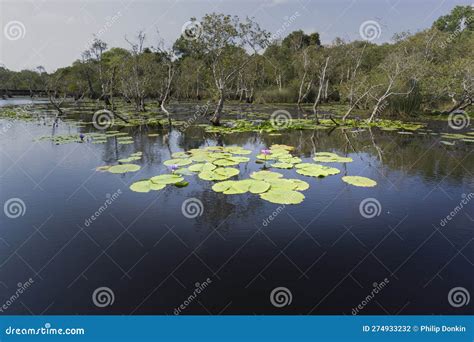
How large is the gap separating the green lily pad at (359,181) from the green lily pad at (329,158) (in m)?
1.99

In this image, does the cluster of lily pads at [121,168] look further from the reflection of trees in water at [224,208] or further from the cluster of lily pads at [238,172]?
the reflection of trees in water at [224,208]

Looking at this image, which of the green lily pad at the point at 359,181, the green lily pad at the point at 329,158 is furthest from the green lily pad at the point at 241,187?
the green lily pad at the point at 329,158

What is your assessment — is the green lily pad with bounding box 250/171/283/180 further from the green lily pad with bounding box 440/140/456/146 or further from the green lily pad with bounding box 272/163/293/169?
the green lily pad with bounding box 440/140/456/146

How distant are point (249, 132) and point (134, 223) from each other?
39.7 feet

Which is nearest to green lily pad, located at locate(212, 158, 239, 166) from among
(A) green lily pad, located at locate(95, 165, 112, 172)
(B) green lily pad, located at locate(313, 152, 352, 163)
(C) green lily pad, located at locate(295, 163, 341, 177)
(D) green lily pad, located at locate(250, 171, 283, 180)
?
(D) green lily pad, located at locate(250, 171, 283, 180)

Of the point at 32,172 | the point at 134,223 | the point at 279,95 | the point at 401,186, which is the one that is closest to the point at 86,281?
the point at 134,223

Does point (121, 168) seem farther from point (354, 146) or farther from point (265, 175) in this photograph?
point (354, 146)

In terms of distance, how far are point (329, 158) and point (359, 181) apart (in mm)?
2586

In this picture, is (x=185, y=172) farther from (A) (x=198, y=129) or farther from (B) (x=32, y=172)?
(A) (x=198, y=129)

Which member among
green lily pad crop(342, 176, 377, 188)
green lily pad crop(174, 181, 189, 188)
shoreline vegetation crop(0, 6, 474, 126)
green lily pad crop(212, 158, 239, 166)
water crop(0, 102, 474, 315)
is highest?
shoreline vegetation crop(0, 6, 474, 126)

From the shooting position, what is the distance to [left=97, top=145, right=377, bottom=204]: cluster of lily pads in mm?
7141

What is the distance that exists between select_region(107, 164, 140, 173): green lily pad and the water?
0.29 m

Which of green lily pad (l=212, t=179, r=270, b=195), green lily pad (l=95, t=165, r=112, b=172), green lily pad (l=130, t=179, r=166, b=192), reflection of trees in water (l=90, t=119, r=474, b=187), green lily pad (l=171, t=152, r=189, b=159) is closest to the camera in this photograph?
green lily pad (l=212, t=179, r=270, b=195)

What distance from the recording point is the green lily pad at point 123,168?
28.9ft
